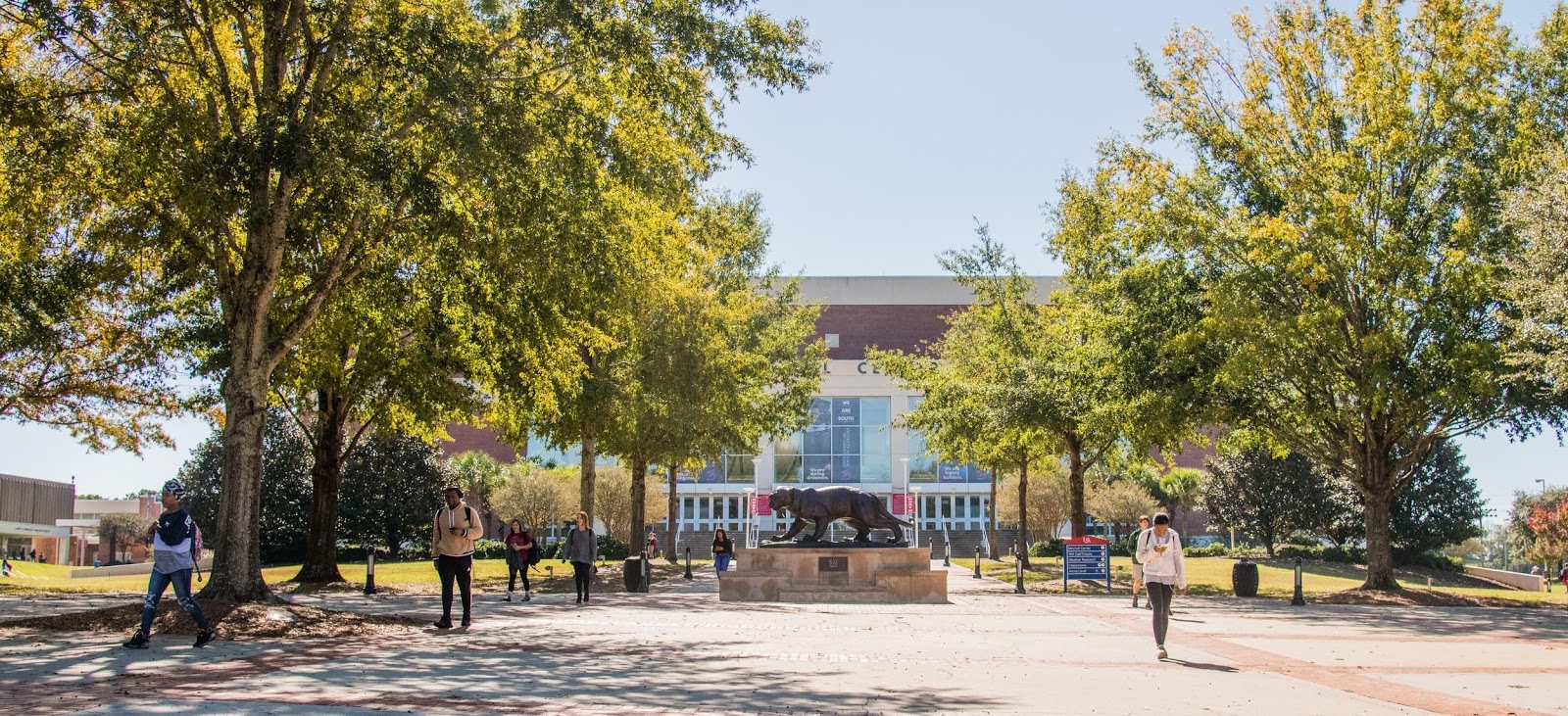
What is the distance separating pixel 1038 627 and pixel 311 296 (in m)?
9.96

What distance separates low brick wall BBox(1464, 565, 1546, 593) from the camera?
46072 mm

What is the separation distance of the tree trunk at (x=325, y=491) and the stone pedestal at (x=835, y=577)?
28.6ft

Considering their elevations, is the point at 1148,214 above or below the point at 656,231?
above

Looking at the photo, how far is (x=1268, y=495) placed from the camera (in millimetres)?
53438

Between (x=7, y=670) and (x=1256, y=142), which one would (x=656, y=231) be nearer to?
(x=7, y=670)

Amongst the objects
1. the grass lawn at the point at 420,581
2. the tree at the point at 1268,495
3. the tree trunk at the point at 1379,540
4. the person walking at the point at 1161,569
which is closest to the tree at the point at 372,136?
the person walking at the point at 1161,569

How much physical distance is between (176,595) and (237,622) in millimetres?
1548

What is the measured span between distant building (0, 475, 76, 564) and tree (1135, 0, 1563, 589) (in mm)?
69779

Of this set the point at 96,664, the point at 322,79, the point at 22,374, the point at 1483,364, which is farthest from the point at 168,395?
the point at 1483,364

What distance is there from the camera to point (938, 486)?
71.4m

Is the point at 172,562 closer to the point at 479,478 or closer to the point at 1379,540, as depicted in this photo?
the point at 1379,540

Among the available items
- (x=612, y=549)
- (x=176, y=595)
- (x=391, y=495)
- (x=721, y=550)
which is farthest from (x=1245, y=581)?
(x=391, y=495)

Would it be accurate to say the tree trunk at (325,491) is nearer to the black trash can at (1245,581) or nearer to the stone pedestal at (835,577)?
the stone pedestal at (835,577)

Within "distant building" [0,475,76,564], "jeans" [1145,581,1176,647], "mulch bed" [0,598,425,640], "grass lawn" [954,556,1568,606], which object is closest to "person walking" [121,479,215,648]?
"mulch bed" [0,598,425,640]
